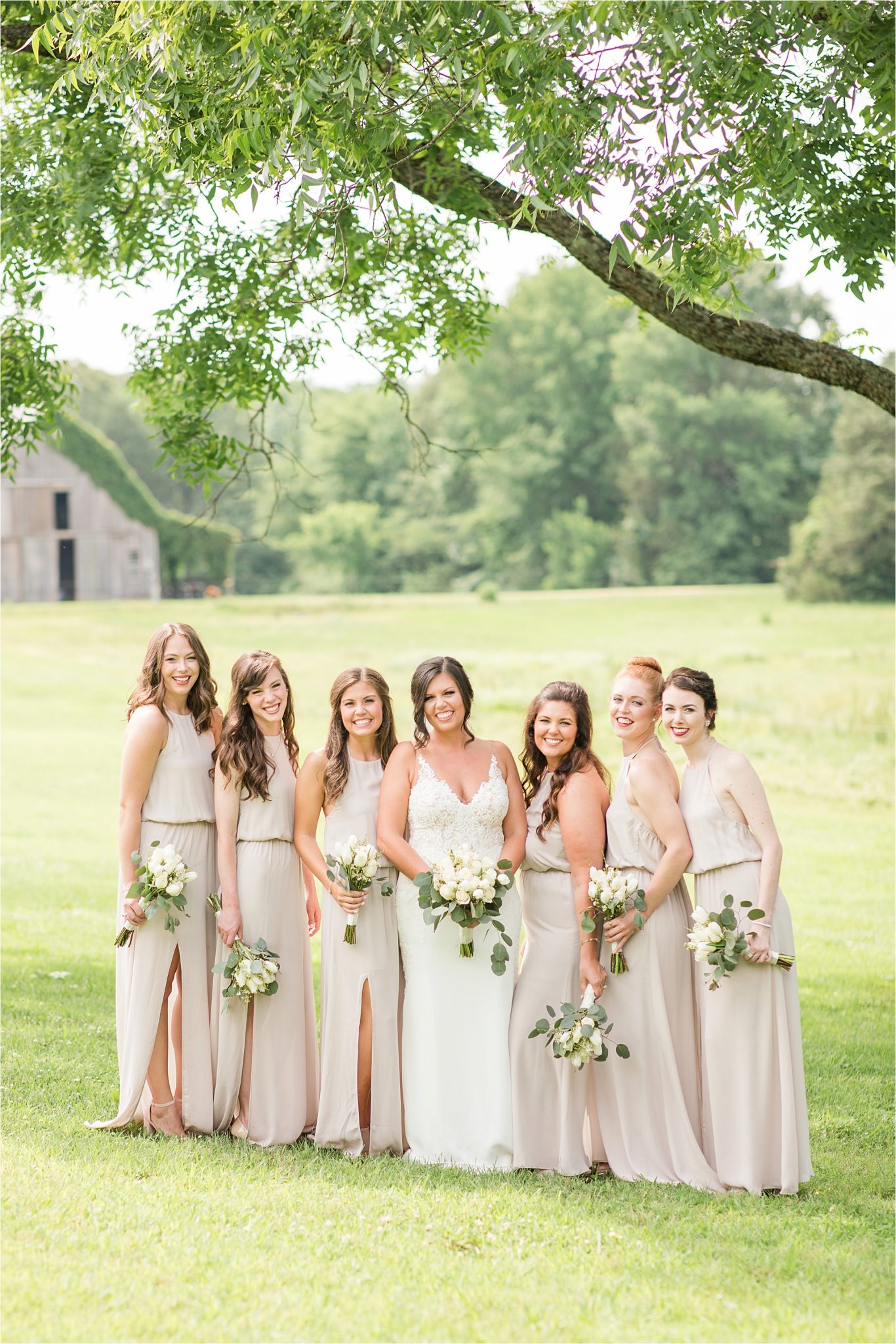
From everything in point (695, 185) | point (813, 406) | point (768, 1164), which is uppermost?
point (813, 406)

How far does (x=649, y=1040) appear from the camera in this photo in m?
5.64

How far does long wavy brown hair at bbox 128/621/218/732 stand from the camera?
6137 millimetres

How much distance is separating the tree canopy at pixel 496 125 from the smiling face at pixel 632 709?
171cm

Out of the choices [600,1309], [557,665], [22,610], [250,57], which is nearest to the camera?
[600,1309]

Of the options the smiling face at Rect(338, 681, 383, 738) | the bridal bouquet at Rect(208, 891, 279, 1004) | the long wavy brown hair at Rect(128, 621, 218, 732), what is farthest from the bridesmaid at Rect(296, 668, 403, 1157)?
the long wavy brown hair at Rect(128, 621, 218, 732)

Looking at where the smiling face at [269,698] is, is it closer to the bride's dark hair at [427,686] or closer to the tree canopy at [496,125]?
the bride's dark hair at [427,686]

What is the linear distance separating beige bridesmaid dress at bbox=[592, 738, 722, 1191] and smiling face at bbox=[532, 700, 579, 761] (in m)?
0.30

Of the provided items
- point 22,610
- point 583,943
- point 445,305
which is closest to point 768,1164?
point 583,943

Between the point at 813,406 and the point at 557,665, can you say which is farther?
the point at 813,406

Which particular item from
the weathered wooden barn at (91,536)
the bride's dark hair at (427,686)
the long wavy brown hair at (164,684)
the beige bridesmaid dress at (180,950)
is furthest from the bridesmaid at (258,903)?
the weathered wooden barn at (91,536)

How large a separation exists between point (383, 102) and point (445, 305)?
3478 mm

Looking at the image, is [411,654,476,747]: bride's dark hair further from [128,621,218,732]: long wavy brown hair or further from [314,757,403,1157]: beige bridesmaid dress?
[128,621,218,732]: long wavy brown hair

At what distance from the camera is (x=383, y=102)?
6301 mm

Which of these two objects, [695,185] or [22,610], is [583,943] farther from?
[22,610]
